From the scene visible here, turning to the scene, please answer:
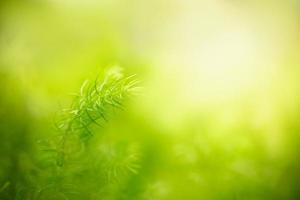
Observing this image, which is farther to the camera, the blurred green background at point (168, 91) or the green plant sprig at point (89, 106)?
the blurred green background at point (168, 91)

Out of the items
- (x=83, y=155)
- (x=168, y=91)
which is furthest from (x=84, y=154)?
(x=168, y=91)

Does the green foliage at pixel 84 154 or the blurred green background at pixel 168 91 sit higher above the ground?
the blurred green background at pixel 168 91

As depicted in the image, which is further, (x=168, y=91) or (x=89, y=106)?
(x=168, y=91)

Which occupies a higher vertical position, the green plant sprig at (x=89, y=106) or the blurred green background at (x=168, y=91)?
the blurred green background at (x=168, y=91)

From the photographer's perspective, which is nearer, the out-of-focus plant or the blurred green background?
the out-of-focus plant

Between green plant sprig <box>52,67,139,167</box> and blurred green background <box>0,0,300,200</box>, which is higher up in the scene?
blurred green background <box>0,0,300,200</box>

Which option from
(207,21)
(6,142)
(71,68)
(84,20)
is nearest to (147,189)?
(6,142)

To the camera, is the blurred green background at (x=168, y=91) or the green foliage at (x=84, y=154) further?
the blurred green background at (x=168, y=91)

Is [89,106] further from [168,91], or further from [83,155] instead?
[168,91]
